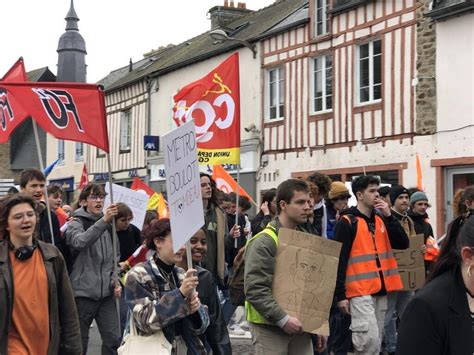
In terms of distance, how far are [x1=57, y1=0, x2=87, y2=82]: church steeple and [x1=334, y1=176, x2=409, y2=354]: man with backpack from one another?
33.1m

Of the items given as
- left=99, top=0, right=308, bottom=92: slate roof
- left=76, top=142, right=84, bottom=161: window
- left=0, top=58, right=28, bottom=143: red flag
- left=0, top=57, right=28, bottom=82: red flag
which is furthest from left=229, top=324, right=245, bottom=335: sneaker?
left=76, top=142, right=84, bottom=161: window

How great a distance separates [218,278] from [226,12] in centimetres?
2154

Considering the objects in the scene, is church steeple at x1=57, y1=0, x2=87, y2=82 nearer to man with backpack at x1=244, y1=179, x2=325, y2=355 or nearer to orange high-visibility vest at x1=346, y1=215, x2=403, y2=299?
orange high-visibility vest at x1=346, y1=215, x2=403, y2=299

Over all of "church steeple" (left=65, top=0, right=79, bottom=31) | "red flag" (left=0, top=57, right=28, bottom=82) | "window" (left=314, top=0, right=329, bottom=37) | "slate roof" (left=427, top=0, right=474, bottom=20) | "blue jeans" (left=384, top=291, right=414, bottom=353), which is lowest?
"blue jeans" (left=384, top=291, right=414, bottom=353)

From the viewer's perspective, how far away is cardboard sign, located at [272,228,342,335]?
5.34m

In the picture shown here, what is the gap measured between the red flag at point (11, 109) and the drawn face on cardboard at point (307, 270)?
11.3 feet

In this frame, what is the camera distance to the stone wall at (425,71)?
51.8 ft

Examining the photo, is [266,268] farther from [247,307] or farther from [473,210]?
[473,210]

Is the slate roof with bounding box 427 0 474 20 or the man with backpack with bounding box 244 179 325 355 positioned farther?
the slate roof with bounding box 427 0 474 20

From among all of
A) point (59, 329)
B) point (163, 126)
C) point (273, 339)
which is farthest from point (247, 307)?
point (163, 126)

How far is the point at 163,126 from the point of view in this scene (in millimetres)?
26328

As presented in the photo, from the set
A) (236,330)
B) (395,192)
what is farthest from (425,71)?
(395,192)

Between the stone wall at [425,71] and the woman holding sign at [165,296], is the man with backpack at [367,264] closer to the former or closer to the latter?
the woman holding sign at [165,296]

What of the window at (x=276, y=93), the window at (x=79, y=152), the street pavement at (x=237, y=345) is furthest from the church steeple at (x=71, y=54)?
the street pavement at (x=237, y=345)
